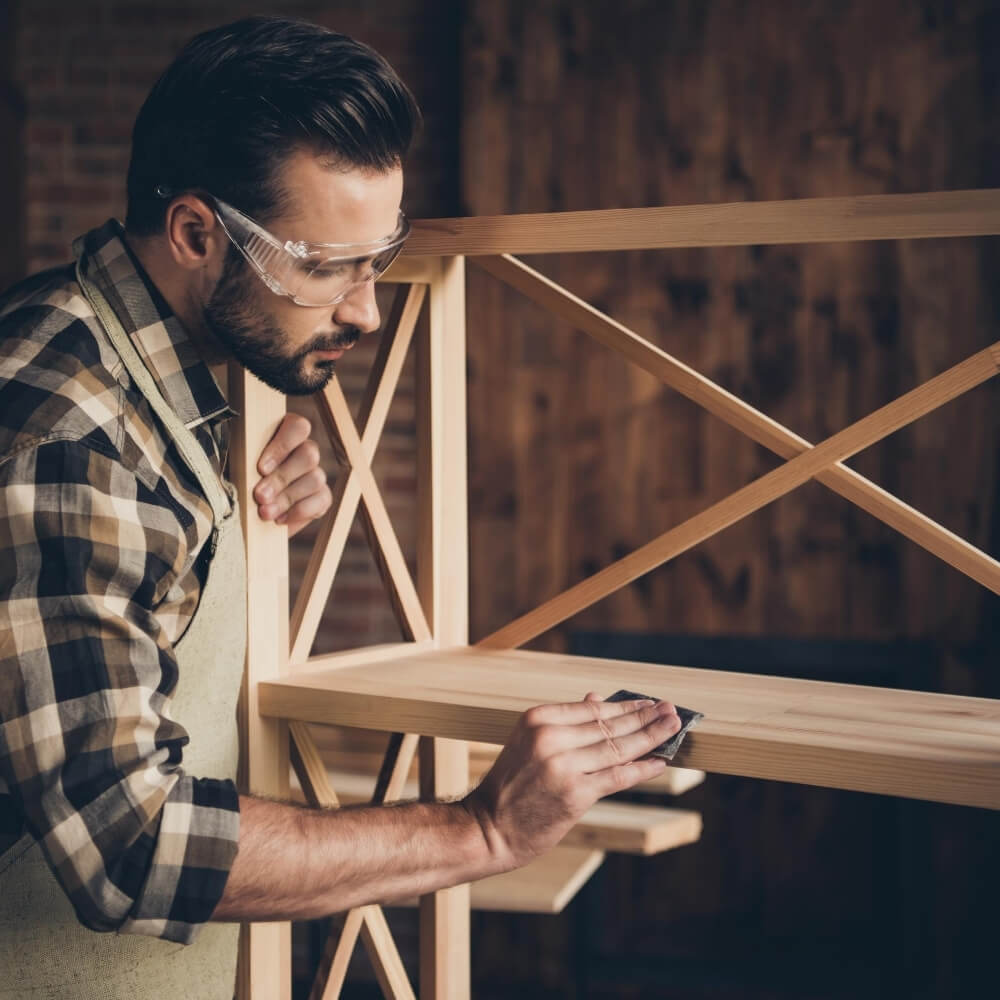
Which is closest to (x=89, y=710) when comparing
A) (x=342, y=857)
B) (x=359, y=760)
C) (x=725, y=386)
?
(x=342, y=857)

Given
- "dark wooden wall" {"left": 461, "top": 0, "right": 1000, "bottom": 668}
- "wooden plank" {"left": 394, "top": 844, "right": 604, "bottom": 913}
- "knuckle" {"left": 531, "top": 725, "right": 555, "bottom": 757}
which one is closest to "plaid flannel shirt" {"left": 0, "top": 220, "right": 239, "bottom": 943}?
"knuckle" {"left": 531, "top": 725, "right": 555, "bottom": 757}

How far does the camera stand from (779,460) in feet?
9.44

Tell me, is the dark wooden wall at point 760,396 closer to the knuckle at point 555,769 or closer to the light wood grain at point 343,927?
the light wood grain at point 343,927

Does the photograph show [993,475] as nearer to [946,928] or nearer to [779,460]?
[779,460]

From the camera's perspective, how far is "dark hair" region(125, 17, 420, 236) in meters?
1.20

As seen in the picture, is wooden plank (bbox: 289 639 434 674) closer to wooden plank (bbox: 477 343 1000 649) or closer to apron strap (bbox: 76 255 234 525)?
wooden plank (bbox: 477 343 1000 649)

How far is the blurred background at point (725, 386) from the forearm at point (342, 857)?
1.61 metres

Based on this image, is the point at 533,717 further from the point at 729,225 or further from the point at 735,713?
the point at 729,225

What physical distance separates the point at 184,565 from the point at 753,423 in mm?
596

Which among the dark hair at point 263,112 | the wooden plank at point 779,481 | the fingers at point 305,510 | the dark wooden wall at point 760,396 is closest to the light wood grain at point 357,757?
the dark wooden wall at point 760,396

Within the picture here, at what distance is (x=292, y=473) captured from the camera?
144 cm

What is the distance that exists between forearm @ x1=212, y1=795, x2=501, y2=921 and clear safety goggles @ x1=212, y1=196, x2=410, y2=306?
1.45ft

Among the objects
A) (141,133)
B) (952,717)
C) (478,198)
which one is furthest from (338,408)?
(478,198)

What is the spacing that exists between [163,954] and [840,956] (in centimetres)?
203
